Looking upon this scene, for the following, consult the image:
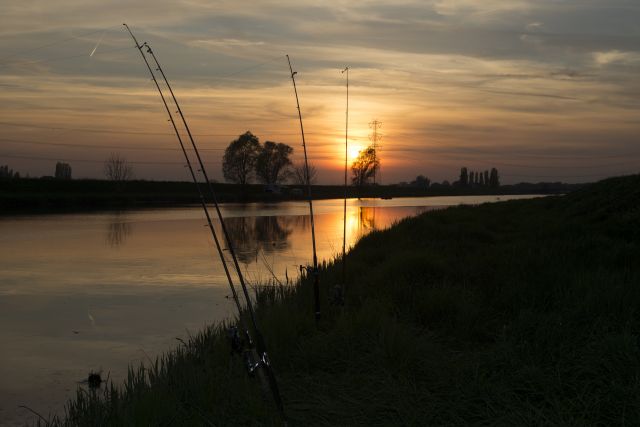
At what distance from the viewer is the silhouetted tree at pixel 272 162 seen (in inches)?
3999

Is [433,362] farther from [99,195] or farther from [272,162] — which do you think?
[272,162]

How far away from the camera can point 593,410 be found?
4.63m

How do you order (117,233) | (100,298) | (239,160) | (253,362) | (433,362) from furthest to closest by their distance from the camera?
(239,160) → (117,233) → (100,298) → (433,362) → (253,362)

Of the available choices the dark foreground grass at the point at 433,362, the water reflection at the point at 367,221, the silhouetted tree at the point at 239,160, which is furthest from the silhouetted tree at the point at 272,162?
the dark foreground grass at the point at 433,362

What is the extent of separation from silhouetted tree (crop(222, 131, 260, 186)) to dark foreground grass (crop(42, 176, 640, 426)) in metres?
90.0

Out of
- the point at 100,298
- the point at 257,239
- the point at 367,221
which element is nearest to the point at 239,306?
the point at 100,298

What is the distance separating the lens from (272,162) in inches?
4205

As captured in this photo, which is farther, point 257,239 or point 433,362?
point 257,239

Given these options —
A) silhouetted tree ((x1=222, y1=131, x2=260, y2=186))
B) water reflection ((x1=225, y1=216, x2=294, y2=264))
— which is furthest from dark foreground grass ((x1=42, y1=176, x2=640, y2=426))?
silhouetted tree ((x1=222, y1=131, x2=260, y2=186))

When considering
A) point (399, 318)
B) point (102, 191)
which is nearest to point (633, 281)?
point (399, 318)

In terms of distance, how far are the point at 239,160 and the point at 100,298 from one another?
86.6m

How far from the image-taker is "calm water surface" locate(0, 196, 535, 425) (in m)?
8.18

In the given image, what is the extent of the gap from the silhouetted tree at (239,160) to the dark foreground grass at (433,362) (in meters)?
90.0

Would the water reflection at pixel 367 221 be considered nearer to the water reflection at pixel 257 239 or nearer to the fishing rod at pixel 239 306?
the water reflection at pixel 257 239
